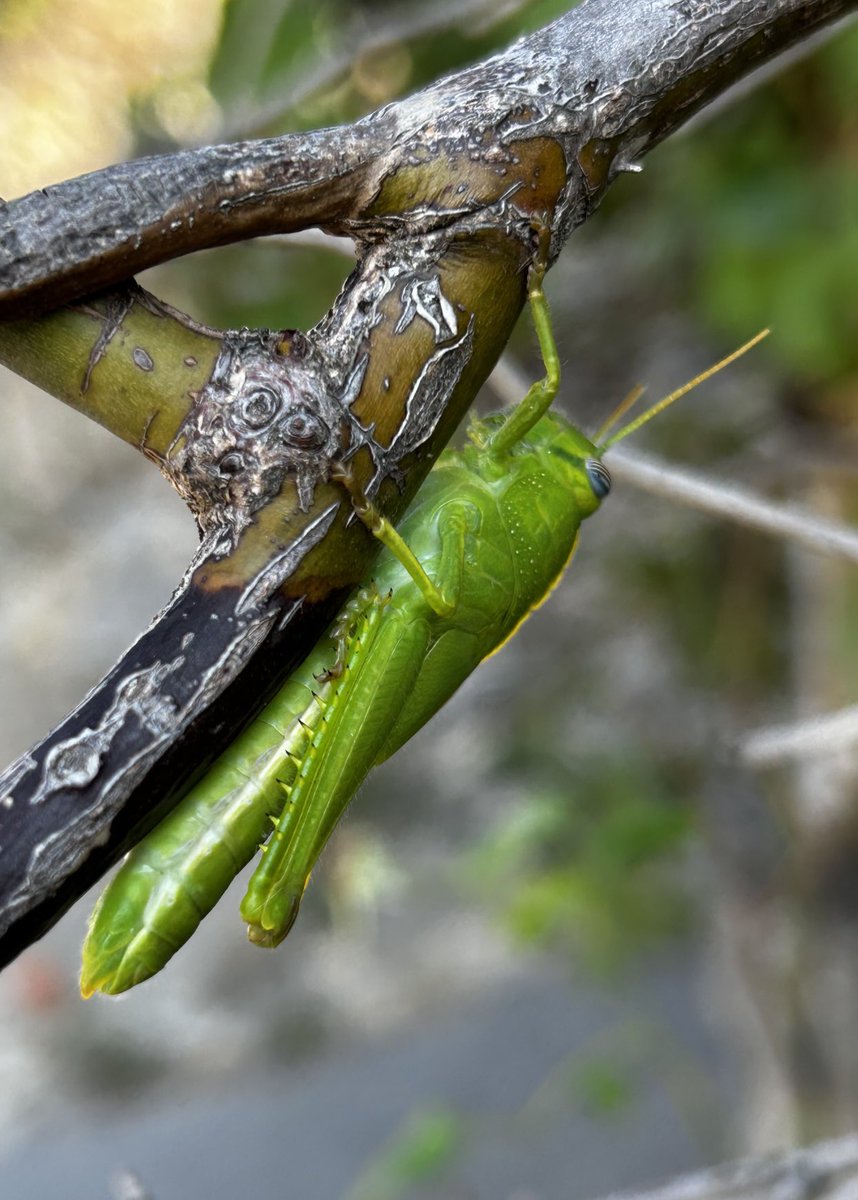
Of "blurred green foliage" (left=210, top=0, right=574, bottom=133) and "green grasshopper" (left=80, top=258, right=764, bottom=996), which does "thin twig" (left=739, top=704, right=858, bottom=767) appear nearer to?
"green grasshopper" (left=80, top=258, right=764, bottom=996)

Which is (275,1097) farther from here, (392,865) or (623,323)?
(623,323)

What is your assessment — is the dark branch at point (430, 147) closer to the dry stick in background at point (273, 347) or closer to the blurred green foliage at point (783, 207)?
the dry stick in background at point (273, 347)

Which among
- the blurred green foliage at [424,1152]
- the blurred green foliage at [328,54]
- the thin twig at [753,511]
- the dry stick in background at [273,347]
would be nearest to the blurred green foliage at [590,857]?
the blurred green foliage at [424,1152]

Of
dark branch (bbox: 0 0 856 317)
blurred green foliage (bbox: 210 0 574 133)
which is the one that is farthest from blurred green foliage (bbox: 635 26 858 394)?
dark branch (bbox: 0 0 856 317)

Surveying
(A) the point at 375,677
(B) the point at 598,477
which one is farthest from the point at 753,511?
(A) the point at 375,677

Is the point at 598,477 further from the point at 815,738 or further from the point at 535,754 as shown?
the point at 535,754

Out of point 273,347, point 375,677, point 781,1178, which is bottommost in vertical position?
point 781,1178

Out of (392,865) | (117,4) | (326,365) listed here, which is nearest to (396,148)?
(326,365)

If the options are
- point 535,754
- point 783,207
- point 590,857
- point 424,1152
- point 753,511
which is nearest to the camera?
point 753,511
